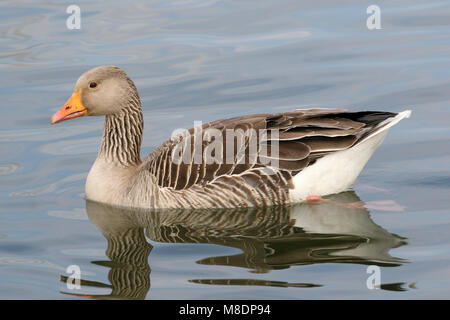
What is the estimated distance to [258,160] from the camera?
10.1 metres

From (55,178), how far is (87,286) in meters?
3.43

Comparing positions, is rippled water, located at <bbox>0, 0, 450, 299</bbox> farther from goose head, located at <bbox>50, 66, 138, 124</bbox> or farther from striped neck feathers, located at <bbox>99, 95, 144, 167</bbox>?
goose head, located at <bbox>50, 66, 138, 124</bbox>

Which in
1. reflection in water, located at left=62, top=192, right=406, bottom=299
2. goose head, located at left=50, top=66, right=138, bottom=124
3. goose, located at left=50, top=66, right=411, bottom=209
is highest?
goose head, located at left=50, top=66, right=138, bottom=124

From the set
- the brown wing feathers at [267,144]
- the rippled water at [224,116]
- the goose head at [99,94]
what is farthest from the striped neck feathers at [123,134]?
the brown wing feathers at [267,144]

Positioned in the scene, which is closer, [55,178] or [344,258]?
[344,258]

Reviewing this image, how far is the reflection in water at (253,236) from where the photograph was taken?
27.3 ft

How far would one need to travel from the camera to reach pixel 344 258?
8.38m

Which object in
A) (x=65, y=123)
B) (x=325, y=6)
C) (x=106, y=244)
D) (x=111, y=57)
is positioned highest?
(x=325, y=6)

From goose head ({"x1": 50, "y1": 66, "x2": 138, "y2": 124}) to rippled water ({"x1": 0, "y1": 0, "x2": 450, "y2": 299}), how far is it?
1.15 metres

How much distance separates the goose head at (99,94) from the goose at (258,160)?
18mm

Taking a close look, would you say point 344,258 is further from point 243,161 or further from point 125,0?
point 125,0

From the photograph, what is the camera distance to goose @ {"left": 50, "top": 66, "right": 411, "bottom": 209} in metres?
10.0

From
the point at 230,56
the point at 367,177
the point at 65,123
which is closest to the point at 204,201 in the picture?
the point at 367,177

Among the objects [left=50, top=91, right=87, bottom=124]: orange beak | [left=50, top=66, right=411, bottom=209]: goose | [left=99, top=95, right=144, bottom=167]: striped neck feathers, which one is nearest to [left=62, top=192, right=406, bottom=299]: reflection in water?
[left=50, top=66, right=411, bottom=209]: goose
